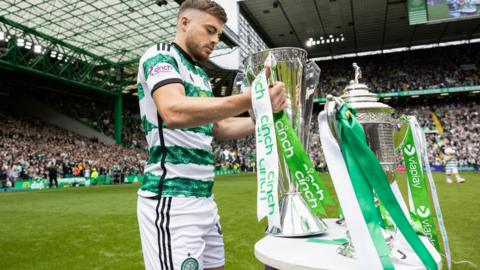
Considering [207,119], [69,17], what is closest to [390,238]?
[207,119]

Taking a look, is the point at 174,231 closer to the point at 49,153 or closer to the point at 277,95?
the point at 277,95

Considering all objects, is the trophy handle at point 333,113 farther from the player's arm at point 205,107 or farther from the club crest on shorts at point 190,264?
the club crest on shorts at point 190,264

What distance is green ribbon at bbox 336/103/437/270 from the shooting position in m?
1.03

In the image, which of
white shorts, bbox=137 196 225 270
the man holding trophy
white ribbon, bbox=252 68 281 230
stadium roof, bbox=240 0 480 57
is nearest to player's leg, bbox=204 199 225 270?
the man holding trophy

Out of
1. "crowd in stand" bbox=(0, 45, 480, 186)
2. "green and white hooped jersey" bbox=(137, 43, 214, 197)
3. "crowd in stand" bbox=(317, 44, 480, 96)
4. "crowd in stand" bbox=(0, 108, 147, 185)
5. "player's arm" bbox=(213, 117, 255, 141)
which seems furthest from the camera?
"crowd in stand" bbox=(317, 44, 480, 96)

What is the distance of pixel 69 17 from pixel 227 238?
1806cm

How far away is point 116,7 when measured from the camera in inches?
706

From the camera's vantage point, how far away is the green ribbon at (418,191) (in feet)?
4.99

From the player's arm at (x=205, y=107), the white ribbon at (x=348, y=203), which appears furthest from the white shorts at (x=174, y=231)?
the white ribbon at (x=348, y=203)

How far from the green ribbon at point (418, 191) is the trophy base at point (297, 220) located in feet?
1.47

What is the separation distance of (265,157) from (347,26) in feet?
96.6

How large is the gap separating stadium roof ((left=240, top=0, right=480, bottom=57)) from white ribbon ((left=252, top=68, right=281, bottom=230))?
24.5m

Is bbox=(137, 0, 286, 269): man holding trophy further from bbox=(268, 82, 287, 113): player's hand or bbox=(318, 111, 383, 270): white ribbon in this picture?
bbox=(318, 111, 383, 270): white ribbon

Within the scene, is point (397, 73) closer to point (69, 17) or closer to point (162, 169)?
point (69, 17)
